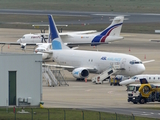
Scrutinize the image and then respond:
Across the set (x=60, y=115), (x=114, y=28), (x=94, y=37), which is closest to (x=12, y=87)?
(x=60, y=115)

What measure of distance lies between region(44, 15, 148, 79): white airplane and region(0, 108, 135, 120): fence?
67.5 ft

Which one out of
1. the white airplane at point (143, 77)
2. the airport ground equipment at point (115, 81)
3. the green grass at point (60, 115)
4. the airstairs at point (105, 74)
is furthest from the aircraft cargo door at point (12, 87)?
the airstairs at point (105, 74)

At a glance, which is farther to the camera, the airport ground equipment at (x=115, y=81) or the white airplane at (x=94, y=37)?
the white airplane at (x=94, y=37)

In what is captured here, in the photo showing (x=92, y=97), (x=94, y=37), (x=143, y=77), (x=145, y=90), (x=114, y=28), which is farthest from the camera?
(x=94, y=37)

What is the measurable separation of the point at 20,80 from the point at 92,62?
22.1m

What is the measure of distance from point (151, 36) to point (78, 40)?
31.4 meters

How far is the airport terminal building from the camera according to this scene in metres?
46.5

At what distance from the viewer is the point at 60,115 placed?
42.4 metres

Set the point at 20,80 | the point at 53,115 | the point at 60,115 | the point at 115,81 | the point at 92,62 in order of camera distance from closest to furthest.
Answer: the point at 53,115, the point at 60,115, the point at 20,80, the point at 115,81, the point at 92,62

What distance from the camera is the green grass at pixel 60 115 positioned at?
1614 inches

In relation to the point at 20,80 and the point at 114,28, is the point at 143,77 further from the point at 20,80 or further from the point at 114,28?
the point at 114,28

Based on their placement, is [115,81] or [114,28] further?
[114,28]

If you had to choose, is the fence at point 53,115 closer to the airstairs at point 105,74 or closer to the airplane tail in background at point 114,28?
the airstairs at point 105,74

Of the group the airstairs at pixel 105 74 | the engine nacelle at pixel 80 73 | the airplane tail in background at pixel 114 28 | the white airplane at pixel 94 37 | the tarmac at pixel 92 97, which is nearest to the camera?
the tarmac at pixel 92 97
